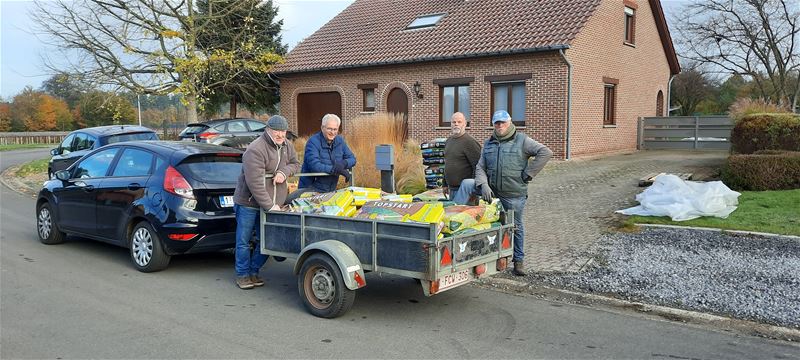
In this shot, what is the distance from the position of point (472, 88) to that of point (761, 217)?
1182 centimetres

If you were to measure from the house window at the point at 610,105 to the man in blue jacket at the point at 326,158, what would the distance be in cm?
1597

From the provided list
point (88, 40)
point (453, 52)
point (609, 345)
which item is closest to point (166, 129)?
point (88, 40)

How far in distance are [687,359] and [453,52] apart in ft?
53.0

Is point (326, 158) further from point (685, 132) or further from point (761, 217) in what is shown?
point (685, 132)

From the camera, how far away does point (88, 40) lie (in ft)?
71.9

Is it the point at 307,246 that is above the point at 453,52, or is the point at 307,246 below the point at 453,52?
below

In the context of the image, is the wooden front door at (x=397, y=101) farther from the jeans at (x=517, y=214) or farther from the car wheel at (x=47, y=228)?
the jeans at (x=517, y=214)

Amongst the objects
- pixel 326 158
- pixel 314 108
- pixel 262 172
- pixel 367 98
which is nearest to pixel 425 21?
pixel 367 98

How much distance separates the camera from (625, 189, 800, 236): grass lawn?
8180 millimetres

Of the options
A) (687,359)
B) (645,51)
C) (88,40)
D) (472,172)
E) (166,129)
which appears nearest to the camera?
(687,359)

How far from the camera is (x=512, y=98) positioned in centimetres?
1903

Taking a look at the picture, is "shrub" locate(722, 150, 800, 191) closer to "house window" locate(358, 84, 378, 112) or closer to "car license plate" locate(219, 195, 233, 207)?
"car license plate" locate(219, 195, 233, 207)

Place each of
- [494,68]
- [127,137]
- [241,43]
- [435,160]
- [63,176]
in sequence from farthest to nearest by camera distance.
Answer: [241,43], [494,68], [127,137], [435,160], [63,176]

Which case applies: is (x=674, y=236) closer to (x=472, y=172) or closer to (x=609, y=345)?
(x=472, y=172)
